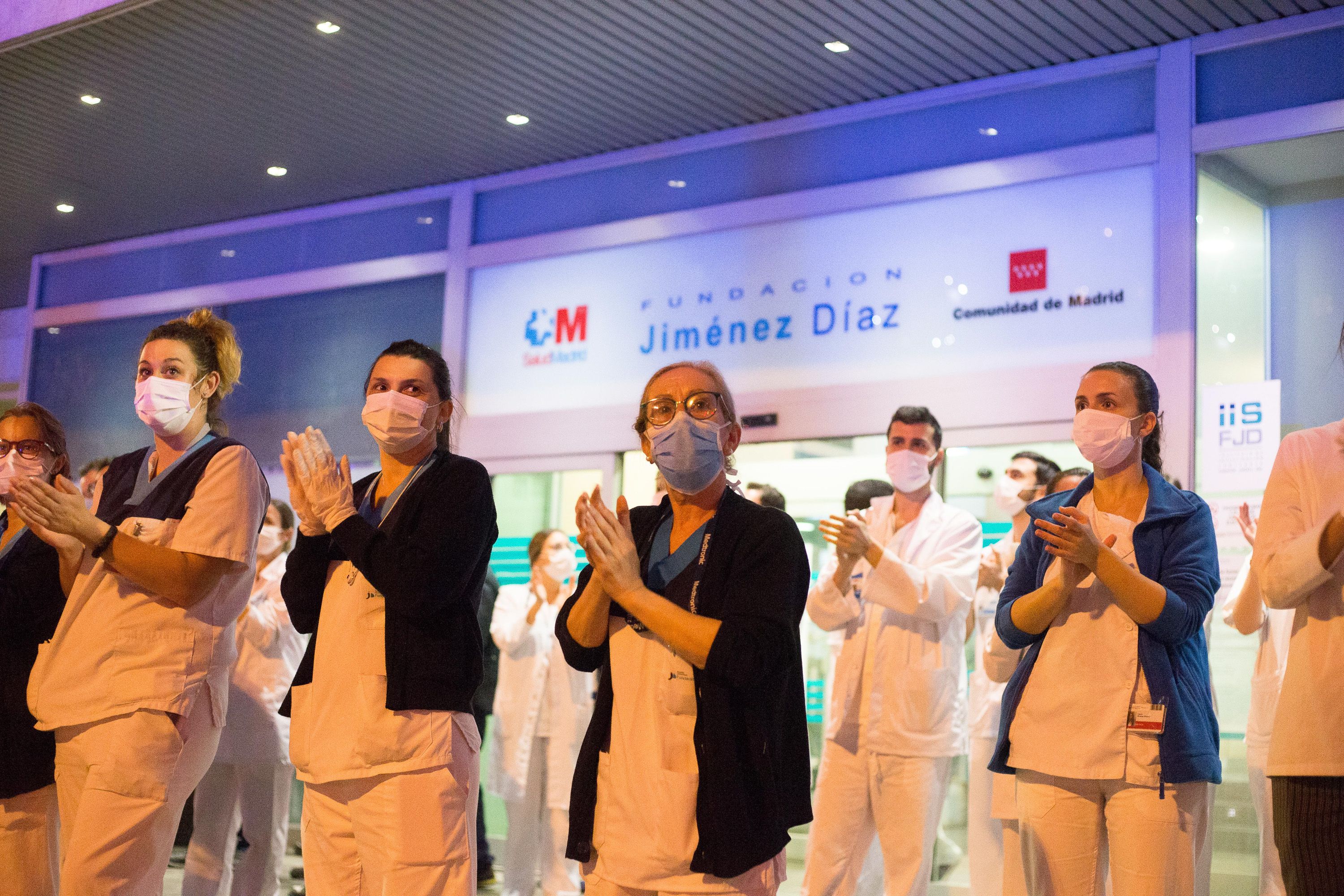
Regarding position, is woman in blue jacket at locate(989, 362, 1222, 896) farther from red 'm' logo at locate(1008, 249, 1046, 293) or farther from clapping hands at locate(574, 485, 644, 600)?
red 'm' logo at locate(1008, 249, 1046, 293)

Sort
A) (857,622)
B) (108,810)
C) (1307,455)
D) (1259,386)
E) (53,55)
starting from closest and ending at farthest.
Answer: (1307,455), (108,810), (857,622), (1259,386), (53,55)

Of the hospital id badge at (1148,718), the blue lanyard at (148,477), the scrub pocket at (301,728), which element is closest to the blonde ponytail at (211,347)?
the blue lanyard at (148,477)

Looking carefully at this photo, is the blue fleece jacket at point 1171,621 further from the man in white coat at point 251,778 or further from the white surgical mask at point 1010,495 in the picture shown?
the man in white coat at point 251,778

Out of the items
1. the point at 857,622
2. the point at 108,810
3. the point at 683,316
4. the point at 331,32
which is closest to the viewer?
the point at 108,810

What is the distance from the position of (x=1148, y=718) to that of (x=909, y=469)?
205cm

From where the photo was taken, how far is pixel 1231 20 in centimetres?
694

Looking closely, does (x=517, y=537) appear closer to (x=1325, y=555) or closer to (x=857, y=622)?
(x=857, y=622)

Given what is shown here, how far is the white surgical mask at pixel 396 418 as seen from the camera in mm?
3523

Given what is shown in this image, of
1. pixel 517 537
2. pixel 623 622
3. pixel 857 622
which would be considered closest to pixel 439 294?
pixel 517 537

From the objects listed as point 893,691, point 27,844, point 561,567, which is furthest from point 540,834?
point 27,844

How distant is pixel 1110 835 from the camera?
3.41 metres

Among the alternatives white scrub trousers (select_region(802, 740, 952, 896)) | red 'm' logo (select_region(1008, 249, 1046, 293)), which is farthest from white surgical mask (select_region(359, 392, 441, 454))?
red 'm' logo (select_region(1008, 249, 1046, 293))

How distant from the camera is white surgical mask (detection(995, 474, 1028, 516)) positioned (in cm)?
624

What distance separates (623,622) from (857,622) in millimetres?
2484
